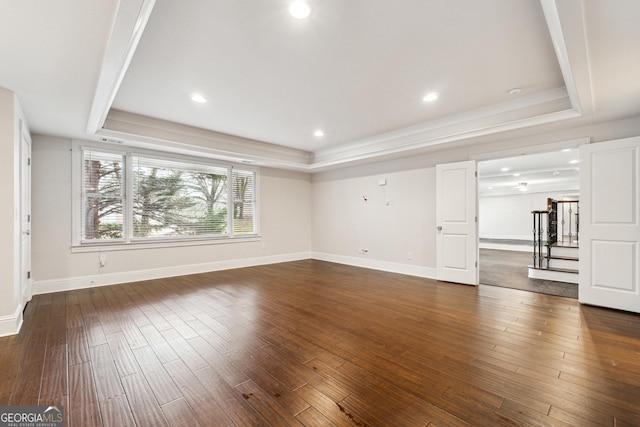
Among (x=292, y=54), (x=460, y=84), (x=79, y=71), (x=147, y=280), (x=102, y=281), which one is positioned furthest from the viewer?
(x=147, y=280)

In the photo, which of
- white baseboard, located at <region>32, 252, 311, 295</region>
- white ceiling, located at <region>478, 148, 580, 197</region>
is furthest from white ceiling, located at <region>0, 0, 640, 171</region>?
white ceiling, located at <region>478, 148, 580, 197</region>

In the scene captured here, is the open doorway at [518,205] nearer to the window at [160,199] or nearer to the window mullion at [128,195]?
the window at [160,199]

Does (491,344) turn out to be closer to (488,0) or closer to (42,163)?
(488,0)

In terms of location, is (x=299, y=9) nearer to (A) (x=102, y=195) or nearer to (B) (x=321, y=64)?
(B) (x=321, y=64)

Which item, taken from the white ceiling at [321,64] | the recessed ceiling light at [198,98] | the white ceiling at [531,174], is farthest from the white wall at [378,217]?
the recessed ceiling light at [198,98]

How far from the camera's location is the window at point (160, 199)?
15.3 ft

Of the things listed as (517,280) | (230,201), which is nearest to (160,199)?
(230,201)

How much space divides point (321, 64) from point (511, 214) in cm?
1187

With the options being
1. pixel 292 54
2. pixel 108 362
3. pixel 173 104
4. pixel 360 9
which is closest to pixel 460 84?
pixel 360 9

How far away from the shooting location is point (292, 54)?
265 centimetres

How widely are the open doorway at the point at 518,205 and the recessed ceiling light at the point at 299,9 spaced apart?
4305 mm

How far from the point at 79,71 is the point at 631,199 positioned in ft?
20.0

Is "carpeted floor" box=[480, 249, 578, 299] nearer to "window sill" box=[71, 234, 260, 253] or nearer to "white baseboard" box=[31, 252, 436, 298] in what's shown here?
"white baseboard" box=[31, 252, 436, 298]

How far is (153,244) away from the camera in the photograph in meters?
5.18
